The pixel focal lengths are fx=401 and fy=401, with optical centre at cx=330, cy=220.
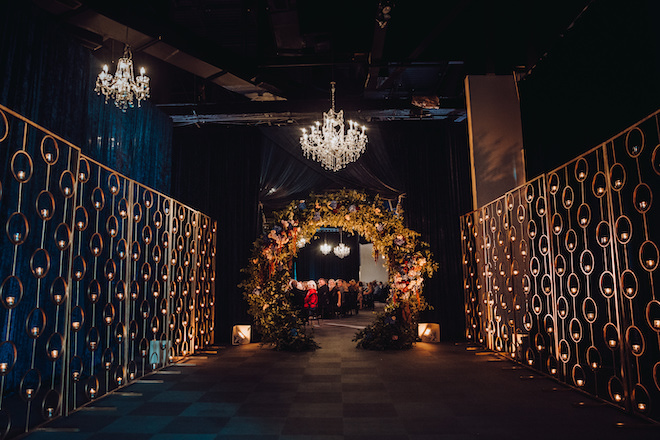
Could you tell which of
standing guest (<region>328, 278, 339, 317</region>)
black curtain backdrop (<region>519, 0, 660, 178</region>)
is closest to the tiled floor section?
black curtain backdrop (<region>519, 0, 660, 178</region>)

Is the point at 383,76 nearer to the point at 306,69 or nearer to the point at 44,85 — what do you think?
the point at 306,69

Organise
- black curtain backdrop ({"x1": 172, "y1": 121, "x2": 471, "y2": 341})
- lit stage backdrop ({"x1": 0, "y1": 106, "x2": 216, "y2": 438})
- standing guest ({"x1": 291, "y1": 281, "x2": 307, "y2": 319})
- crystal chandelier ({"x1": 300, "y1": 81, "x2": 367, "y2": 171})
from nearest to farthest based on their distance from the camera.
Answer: lit stage backdrop ({"x1": 0, "y1": 106, "x2": 216, "y2": 438}) < crystal chandelier ({"x1": 300, "y1": 81, "x2": 367, "y2": 171}) < black curtain backdrop ({"x1": 172, "y1": 121, "x2": 471, "y2": 341}) < standing guest ({"x1": 291, "y1": 281, "x2": 307, "y2": 319})

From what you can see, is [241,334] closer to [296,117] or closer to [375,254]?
[375,254]

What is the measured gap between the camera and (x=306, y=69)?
7.39m

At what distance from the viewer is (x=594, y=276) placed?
5430 mm

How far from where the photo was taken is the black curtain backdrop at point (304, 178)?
7.47 meters

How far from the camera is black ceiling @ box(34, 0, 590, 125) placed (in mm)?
5082

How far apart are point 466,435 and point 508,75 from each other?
19.2 ft

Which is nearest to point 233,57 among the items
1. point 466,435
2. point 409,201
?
point 409,201

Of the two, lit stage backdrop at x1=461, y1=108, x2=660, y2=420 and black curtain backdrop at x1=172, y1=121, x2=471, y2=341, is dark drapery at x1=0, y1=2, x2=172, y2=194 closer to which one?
black curtain backdrop at x1=172, y1=121, x2=471, y2=341

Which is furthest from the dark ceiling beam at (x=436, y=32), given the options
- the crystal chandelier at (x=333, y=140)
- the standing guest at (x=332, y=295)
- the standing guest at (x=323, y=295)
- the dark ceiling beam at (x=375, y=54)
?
the standing guest at (x=332, y=295)

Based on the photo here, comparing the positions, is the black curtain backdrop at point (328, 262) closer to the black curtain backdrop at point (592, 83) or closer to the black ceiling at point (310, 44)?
the black ceiling at point (310, 44)

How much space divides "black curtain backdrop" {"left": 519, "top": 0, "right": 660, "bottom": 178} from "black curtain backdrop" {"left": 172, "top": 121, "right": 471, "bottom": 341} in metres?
1.70

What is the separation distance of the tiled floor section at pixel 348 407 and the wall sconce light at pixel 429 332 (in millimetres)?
1774
